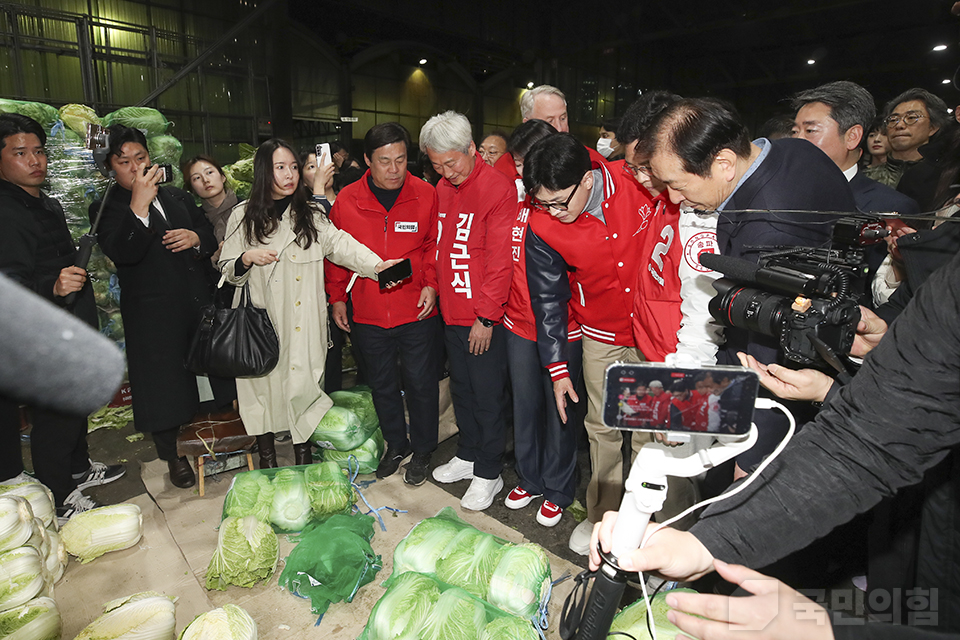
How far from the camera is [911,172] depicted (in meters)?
2.68

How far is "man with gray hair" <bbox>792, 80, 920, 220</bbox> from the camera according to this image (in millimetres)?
2256

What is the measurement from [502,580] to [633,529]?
1007 mm

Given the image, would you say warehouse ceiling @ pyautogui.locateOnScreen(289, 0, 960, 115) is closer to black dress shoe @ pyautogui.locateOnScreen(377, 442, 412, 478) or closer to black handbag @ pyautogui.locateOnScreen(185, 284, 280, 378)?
black handbag @ pyautogui.locateOnScreen(185, 284, 280, 378)

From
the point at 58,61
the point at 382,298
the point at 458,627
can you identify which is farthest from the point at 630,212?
the point at 58,61

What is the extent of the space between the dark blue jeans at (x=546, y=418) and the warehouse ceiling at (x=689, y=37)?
8.21 m

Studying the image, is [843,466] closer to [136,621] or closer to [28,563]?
[136,621]

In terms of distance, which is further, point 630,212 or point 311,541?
point 630,212

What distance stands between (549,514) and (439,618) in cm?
114

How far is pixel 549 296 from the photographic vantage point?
2.28 metres

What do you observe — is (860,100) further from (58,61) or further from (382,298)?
(58,61)

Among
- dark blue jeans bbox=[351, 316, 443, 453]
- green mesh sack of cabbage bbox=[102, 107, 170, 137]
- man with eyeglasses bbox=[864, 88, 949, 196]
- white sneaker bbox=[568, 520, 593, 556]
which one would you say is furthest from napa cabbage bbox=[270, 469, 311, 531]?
man with eyeglasses bbox=[864, 88, 949, 196]

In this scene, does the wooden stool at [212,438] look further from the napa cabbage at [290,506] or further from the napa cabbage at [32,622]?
the napa cabbage at [32,622]

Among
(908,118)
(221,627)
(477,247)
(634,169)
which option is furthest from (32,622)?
(908,118)

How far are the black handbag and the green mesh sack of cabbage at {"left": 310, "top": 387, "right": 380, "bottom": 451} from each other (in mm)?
466
